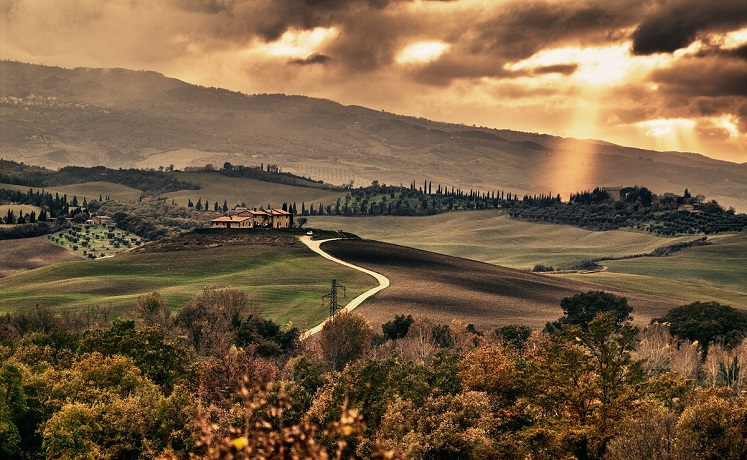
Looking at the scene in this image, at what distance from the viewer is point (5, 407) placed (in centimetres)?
5619

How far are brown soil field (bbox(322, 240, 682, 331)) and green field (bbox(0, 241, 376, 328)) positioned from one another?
345 inches

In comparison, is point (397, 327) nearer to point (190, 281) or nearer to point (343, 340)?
point (343, 340)

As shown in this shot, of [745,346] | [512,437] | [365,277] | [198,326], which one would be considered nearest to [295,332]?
[198,326]

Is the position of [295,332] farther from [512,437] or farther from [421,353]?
[512,437]

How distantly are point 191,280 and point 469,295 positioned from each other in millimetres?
57787

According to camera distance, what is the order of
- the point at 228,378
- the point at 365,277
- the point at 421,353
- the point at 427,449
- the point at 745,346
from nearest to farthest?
the point at 427,449 < the point at 228,378 < the point at 421,353 < the point at 745,346 < the point at 365,277

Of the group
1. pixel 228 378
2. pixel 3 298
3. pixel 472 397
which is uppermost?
pixel 472 397

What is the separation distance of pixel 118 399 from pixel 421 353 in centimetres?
5751

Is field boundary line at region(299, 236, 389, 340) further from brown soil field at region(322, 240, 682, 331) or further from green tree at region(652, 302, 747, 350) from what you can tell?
green tree at region(652, 302, 747, 350)

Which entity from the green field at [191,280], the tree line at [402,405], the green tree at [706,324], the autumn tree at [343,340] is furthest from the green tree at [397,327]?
the tree line at [402,405]

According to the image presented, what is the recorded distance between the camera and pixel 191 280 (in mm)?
174375

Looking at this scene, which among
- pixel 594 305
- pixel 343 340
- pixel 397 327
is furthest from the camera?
pixel 594 305

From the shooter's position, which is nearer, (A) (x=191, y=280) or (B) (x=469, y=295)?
(B) (x=469, y=295)

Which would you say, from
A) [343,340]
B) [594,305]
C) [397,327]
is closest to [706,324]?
[594,305]
